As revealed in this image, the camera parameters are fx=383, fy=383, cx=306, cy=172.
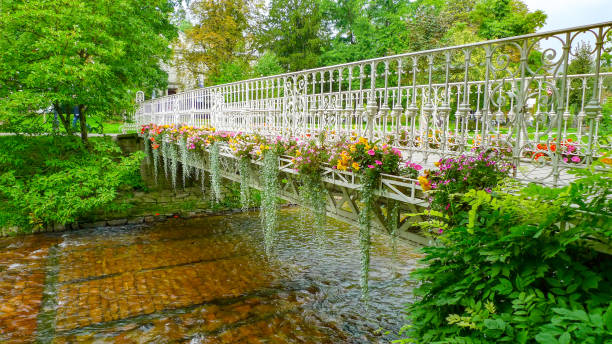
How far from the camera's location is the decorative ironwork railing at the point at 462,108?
285 cm

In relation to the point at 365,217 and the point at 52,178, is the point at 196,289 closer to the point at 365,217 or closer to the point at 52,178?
the point at 365,217

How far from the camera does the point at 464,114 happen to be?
136 inches

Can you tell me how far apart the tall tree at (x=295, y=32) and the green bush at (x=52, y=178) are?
21.9m

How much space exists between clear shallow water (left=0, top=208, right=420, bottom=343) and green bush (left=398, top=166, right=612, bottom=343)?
8.93 ft

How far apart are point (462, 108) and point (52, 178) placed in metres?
11.2

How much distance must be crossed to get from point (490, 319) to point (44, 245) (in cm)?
1166

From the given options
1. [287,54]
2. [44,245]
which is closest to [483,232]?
[44,245]

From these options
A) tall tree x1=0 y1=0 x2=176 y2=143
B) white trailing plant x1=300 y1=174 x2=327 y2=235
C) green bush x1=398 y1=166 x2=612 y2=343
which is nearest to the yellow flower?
green bush x1=398 y1=166 x2=612 y2=343

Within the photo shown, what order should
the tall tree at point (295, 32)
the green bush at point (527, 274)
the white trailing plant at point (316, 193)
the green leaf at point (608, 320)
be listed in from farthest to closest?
the tall tree at point (295, 32) → the white trailing plant at point (316, 193) → the green bush at point (527, 274) → the green leaf at point (608, 320)

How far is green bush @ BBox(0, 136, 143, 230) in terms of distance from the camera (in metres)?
10.6

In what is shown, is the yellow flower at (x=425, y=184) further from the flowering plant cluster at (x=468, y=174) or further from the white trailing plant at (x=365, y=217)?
the white trailing plant at (x=365, y=217)

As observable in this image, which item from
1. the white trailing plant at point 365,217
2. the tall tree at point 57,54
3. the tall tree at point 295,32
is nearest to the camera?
the white trailing plant at point 365,217

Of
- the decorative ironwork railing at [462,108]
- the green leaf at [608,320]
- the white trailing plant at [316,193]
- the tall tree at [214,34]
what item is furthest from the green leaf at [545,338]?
the tall tree at [214,34]

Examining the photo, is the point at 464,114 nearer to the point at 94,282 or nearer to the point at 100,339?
the point at 100,339
